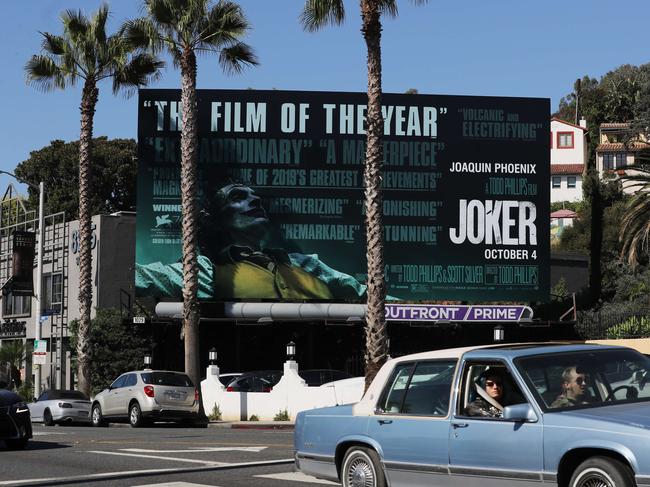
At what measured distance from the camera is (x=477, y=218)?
4272 centimetres

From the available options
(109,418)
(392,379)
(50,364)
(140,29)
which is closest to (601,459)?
(392,379)

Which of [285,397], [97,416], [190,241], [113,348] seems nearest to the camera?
[97,416]

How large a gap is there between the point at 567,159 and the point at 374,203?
8149cm

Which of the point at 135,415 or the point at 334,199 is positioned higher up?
the point at 334,199

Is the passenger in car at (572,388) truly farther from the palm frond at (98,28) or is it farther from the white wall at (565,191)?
the white wall at (565,191)

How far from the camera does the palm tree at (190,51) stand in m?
34.5

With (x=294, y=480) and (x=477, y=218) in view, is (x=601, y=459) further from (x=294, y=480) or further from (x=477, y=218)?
(x=477, y=218)

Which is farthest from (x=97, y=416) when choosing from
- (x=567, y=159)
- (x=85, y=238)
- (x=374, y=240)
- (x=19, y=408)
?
(x=567, y=159)

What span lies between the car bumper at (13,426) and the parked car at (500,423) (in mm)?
9478

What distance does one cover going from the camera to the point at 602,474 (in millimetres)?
8141

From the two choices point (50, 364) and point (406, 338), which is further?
point (50, 364)

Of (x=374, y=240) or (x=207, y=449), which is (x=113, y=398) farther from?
(x=207, y=449)

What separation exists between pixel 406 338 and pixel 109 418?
15910 mm

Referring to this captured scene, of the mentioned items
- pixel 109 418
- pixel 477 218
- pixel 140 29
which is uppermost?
pixel 140 29
